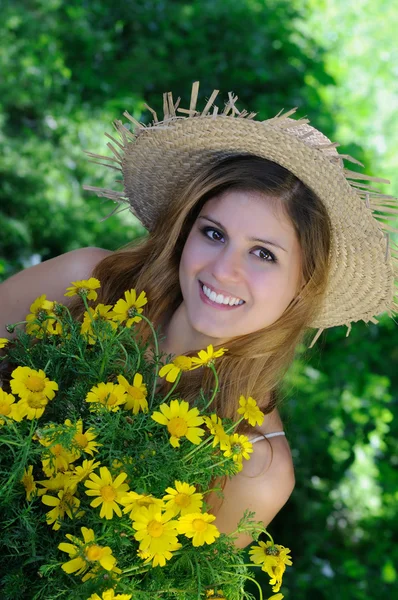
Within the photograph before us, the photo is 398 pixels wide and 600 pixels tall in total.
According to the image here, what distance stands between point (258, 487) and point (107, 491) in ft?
3.03

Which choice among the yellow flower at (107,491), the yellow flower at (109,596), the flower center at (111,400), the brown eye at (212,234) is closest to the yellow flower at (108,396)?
the flower center at (111,400)

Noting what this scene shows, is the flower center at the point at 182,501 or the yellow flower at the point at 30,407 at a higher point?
the yellow flower at the point at 30,407

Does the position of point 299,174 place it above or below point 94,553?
above

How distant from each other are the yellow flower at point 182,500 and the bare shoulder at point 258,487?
0.81 m

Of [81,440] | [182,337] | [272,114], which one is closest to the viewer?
[81,440]

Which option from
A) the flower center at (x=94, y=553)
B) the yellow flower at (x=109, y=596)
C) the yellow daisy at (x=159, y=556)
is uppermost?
the yellow daisy at (x=159, y=556)

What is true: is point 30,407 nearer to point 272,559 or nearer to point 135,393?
point 135,393

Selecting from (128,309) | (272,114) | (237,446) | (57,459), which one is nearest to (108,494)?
(57,459)

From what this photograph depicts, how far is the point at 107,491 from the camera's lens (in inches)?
43.9

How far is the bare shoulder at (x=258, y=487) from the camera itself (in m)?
1.96

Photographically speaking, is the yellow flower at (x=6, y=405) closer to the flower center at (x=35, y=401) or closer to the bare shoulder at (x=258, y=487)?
the flower center at (x=35, y=401)

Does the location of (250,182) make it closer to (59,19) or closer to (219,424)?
(219,424)

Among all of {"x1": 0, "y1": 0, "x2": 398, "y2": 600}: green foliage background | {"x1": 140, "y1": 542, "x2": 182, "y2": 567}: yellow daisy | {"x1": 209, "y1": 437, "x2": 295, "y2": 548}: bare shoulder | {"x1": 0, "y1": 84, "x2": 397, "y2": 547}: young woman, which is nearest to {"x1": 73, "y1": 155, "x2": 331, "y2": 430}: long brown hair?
{"x1": 0, "y1": 84, "x2": 397, "y2": 547}: young woman

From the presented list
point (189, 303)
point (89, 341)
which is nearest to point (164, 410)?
point (89, 341)
